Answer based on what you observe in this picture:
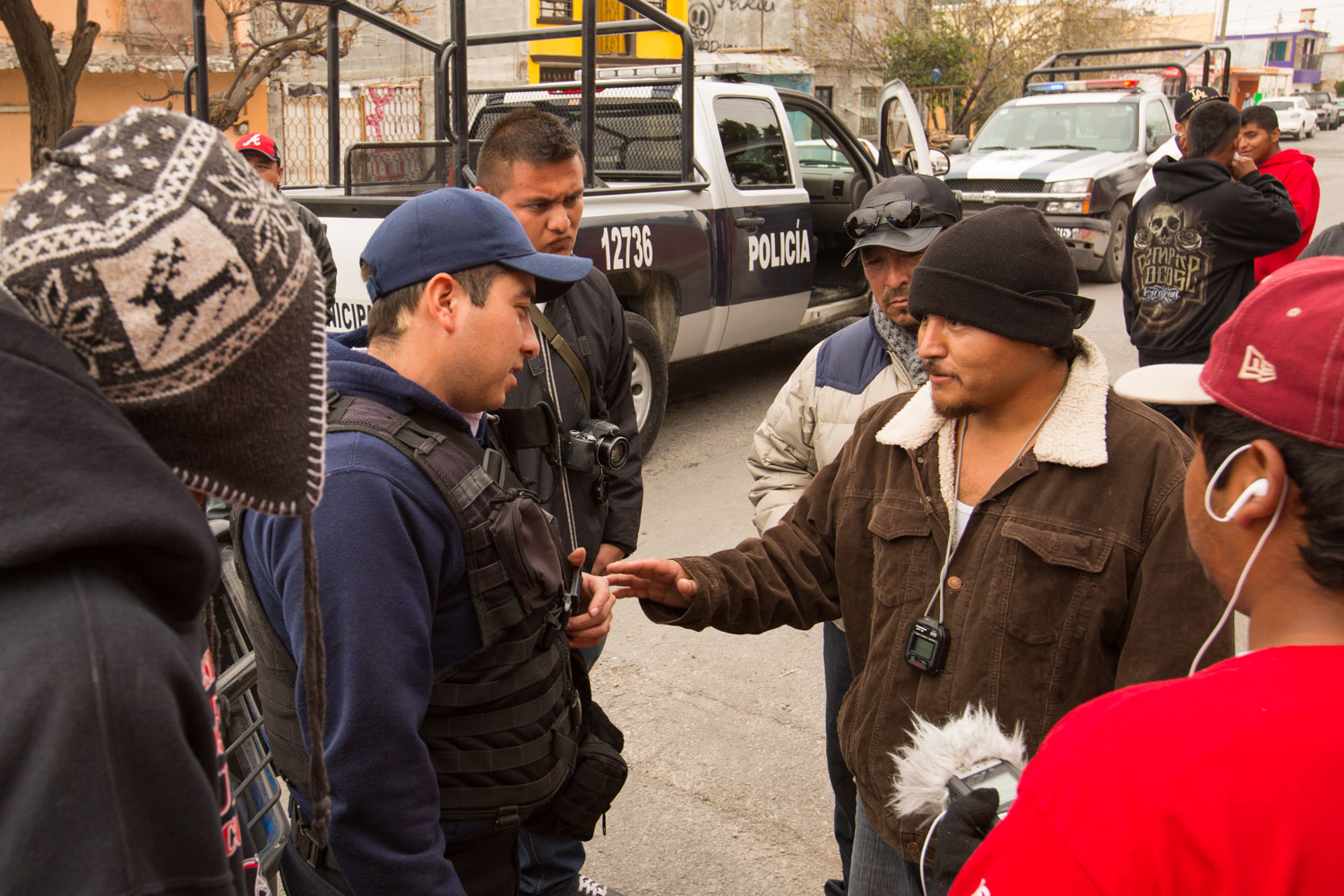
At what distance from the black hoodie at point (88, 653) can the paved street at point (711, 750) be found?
2477 millimetres

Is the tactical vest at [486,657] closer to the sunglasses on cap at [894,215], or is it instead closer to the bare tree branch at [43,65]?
the sunglasses on cap at [894,215]

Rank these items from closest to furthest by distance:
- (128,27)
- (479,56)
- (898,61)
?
1. (128,27)
2. (479,56)
3. (898,61)

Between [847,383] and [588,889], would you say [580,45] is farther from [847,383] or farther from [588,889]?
[588,889]

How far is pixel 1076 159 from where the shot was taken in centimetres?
1198

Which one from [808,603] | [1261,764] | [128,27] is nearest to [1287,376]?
[1261,764]

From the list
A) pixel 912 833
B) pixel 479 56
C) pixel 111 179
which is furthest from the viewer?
pixel 479 56

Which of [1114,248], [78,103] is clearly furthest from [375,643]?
[78,103]

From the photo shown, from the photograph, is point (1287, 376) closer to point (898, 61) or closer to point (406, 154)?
point (406, 154)

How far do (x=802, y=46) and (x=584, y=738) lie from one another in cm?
2548

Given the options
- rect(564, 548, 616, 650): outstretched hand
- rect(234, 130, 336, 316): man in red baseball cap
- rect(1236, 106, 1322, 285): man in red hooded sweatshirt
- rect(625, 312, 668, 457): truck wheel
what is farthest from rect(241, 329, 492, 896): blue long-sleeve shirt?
rect(1236, 106, 1322, 285): man in red hooded sweatshirt

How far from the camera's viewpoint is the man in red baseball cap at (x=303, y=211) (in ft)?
14.1

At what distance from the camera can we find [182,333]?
92 centimetres

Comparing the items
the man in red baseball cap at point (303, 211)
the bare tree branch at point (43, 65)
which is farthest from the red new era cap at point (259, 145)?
the bare tree branch at point (43, 65)

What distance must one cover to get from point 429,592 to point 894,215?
1.89 metres
